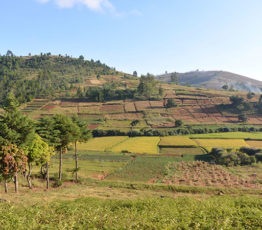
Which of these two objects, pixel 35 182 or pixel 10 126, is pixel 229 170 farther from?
pixel 10 126

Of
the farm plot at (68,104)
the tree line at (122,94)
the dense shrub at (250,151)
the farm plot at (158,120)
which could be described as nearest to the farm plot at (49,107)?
the farm plot at (68,104)

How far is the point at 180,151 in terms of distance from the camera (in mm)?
59812

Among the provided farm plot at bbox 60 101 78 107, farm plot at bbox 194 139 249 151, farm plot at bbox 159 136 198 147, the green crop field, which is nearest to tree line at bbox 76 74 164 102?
farm plot at bbox 60 101 78 107

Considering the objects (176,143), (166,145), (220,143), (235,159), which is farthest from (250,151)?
(166,145)

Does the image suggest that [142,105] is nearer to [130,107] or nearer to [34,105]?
[130,107]

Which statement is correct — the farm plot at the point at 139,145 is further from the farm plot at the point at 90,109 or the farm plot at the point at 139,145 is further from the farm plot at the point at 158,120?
the farm plot at the point at 90,109

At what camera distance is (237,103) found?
115312 millimetres

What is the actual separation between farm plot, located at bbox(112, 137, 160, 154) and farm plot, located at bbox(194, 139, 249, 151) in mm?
16925

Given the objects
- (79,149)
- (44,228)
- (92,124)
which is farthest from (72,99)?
(44,228)

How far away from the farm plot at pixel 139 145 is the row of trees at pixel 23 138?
30.8m

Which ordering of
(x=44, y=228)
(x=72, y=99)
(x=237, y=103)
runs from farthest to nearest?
(x=72, y=99) < (x=237, y=103) < (x=44, y=228)

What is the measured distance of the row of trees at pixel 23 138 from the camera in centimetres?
2170

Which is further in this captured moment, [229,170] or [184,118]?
[184,118]

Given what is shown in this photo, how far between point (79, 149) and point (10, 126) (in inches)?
1597
